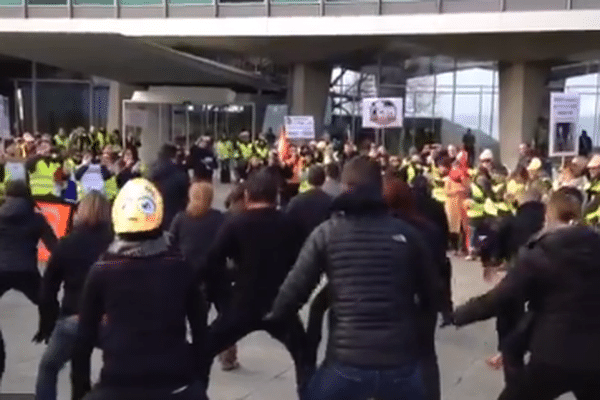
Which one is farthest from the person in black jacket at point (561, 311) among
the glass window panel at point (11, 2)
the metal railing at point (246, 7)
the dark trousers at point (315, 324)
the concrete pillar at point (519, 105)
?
the glass window panel at point (11, 2)

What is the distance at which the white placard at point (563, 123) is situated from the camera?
12422mm

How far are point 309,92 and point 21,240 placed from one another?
93.7 feet

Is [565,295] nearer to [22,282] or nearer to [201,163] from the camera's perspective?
[22,282]

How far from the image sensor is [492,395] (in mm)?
6859

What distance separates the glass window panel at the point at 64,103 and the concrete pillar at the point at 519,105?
60.1 ft

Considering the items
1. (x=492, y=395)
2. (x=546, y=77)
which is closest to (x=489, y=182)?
(x=492, y=395)

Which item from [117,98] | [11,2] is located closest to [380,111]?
[11,2]

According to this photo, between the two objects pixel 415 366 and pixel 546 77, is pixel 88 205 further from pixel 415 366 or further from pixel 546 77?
pixel 546 77

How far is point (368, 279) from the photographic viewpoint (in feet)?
13.4

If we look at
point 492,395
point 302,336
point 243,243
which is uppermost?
point 243,243

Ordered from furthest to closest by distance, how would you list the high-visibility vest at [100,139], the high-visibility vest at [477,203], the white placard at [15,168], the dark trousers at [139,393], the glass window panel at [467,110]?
the glass window panel at [467,110]
the high-visibility vest at [100,139]
the high-visibility vest at [477,203]
the white placard at [15,168]
the dark trousers at [139,393]

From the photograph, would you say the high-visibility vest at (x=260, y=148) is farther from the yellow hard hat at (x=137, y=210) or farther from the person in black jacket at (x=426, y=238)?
the yellow hard hat at (x=137, y=210)

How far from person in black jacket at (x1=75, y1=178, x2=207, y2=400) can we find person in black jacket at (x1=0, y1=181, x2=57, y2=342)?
10.4ft

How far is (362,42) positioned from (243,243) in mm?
26392
